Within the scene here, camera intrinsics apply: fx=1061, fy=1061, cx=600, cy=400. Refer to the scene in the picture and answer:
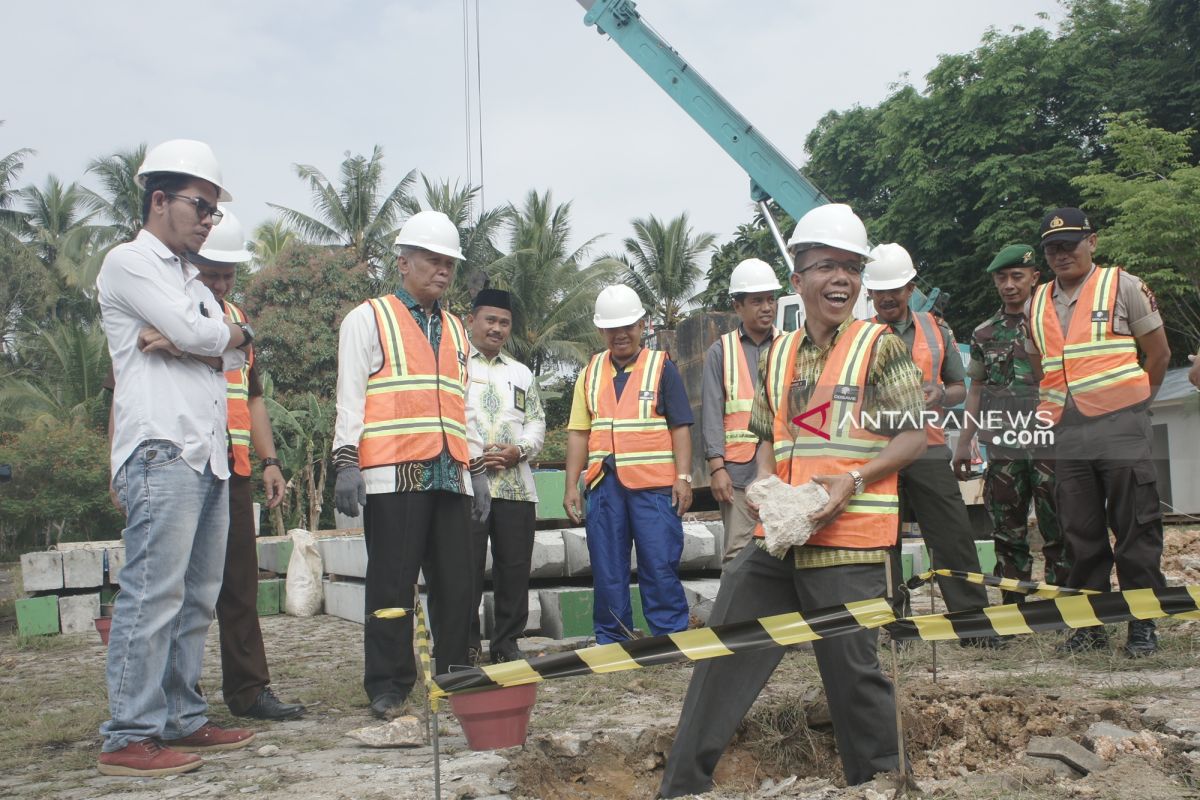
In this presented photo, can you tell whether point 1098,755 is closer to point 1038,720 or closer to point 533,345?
point 1038,720

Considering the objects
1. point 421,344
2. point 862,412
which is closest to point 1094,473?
point 862,412

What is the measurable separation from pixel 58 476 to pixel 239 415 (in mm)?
20620

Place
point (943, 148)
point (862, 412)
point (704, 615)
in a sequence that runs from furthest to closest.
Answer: point (943, 148) < point (704, 615) < point (862, 412)

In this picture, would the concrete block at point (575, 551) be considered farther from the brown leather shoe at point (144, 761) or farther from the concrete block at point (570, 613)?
the brown leather shoe at point (144, 761)

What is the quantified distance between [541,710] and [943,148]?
87.2ft

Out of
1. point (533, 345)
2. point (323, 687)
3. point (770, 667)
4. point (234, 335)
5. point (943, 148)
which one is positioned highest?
point (943, 148)

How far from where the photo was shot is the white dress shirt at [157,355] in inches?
147

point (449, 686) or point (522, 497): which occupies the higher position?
point (522, 497)

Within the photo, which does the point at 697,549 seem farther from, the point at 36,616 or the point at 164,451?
the point at 36,616

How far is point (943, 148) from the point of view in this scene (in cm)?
2816

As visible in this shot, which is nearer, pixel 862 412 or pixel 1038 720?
pixel 862 412

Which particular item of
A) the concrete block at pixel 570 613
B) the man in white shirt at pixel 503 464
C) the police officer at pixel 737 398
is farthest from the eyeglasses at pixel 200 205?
the concrete block at pixel 570 613

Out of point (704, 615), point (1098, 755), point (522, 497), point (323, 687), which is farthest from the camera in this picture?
point (704, 615)

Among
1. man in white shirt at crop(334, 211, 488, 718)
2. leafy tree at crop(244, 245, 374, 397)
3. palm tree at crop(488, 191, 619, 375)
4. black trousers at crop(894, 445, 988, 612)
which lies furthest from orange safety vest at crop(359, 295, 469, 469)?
palm tree at crop(488, 191, 619, 375)
